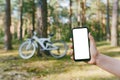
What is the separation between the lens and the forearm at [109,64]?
2.55m

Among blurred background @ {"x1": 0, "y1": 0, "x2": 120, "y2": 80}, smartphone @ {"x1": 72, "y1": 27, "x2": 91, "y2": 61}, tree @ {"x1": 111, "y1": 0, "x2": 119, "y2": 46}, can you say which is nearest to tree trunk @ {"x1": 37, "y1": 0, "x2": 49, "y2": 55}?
blurred background @ {"x1": 0, "y1": 0, "x2": 120, "y2": 80}

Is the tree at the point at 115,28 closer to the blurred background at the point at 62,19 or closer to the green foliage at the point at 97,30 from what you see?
the blurred background at the point at 62,19

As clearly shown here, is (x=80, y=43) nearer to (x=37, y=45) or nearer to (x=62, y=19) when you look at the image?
(x=37, y=45)

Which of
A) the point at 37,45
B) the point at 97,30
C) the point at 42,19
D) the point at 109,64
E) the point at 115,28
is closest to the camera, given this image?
the point at 109,64

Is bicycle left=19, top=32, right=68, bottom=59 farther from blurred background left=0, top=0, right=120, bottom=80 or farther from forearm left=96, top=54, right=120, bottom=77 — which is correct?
forearm left=96, top=54, right=120, bottom=77

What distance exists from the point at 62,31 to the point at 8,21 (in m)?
33.8

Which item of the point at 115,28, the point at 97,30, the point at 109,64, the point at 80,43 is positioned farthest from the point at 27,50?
the point at 97,30

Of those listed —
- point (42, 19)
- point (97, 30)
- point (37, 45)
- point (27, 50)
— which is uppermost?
point (42, 19)

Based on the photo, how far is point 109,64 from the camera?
2580 millimetres

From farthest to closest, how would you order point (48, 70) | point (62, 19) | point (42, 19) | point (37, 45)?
point (62, 19)
point (42, 19)
point (37, 45)
point (48, 70)

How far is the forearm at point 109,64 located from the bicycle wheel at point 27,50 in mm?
10537

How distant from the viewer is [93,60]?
2.62 metres


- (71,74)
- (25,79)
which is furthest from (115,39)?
(25,79)

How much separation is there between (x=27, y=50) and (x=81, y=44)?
1079cm
